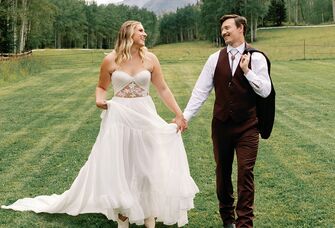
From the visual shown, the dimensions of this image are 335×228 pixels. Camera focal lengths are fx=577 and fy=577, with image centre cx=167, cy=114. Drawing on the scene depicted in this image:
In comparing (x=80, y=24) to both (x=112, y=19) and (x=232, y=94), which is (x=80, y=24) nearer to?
(x=112, y=19)

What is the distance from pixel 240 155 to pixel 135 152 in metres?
1.06

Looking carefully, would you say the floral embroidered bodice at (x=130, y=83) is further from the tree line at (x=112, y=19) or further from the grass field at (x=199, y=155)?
the tree line at (x=112, y=19)

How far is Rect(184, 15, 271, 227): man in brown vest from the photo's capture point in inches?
213

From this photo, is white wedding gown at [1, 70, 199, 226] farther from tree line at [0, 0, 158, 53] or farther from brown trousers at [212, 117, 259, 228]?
tree line at [0, 0, 158, 53]

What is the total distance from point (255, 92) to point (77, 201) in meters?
2.40

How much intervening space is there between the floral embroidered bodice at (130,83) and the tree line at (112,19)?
1662 inches

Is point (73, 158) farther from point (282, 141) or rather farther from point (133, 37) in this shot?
point (133, 37)

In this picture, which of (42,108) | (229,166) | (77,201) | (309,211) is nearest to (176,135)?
(229,166)

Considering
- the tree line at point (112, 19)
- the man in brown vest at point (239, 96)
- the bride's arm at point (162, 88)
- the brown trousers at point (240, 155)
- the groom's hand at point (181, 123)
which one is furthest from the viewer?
the tree line at point (112, 19)

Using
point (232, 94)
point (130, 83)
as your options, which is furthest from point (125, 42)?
point (232, 94)

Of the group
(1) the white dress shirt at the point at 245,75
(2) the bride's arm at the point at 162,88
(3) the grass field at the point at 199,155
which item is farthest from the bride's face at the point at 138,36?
(3) the grass field at the point at 199,155

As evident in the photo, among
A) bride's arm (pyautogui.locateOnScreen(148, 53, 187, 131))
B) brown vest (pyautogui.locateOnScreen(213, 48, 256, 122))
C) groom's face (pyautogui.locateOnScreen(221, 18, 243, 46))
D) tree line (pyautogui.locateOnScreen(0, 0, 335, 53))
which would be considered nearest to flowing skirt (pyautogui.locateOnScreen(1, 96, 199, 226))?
bride's arm (pyautogui.locateOnScreen(148, 53, 187, 131))

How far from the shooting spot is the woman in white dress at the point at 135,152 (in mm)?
5688

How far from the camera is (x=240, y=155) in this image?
5.60 meters
